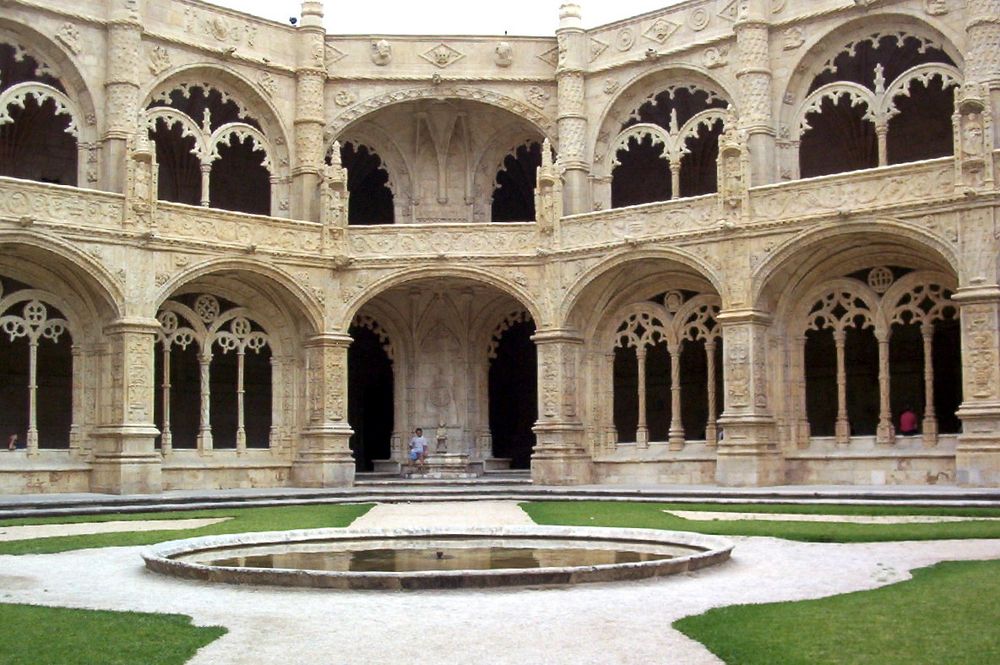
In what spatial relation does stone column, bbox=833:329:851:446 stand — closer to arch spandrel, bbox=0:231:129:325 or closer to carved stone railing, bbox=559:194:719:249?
carved stone railing, bbox=559:194:719:249

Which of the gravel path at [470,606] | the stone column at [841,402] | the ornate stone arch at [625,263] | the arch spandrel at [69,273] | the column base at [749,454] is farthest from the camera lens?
the ornate stone arch at [625,263]

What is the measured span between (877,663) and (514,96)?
2447 cm

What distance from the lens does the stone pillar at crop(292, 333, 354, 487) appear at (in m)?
28.4

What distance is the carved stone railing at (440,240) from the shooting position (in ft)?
94.9

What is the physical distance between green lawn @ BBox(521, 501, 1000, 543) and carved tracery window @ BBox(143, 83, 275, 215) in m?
12.1

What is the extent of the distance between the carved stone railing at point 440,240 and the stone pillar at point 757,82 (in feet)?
17.2

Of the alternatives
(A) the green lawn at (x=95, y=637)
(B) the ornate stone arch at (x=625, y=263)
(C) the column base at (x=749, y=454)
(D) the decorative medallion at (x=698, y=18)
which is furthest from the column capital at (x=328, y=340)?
(A) the green lawn at (x=95, y=637)

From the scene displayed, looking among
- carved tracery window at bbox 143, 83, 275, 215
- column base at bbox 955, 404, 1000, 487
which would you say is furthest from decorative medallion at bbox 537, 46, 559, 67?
column base at bbox 955, 404, 1000, 487

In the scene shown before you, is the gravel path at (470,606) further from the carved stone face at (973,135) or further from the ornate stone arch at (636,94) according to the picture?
the ornate stone arch at (636,94)

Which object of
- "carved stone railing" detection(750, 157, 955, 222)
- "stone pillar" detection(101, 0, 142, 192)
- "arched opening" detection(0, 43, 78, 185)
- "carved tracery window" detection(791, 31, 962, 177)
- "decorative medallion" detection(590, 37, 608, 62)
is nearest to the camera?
"carved stone railing" detection(750, 157, 955, 222)

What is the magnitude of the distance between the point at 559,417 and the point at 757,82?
8372mm

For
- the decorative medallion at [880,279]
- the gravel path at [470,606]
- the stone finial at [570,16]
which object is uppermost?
the stone finial at [570,16]

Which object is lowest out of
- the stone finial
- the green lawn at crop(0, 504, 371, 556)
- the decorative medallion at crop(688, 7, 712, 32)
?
the green lawn at crop(0, 504, 371, 556)

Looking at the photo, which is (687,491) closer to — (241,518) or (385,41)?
(241,518)
